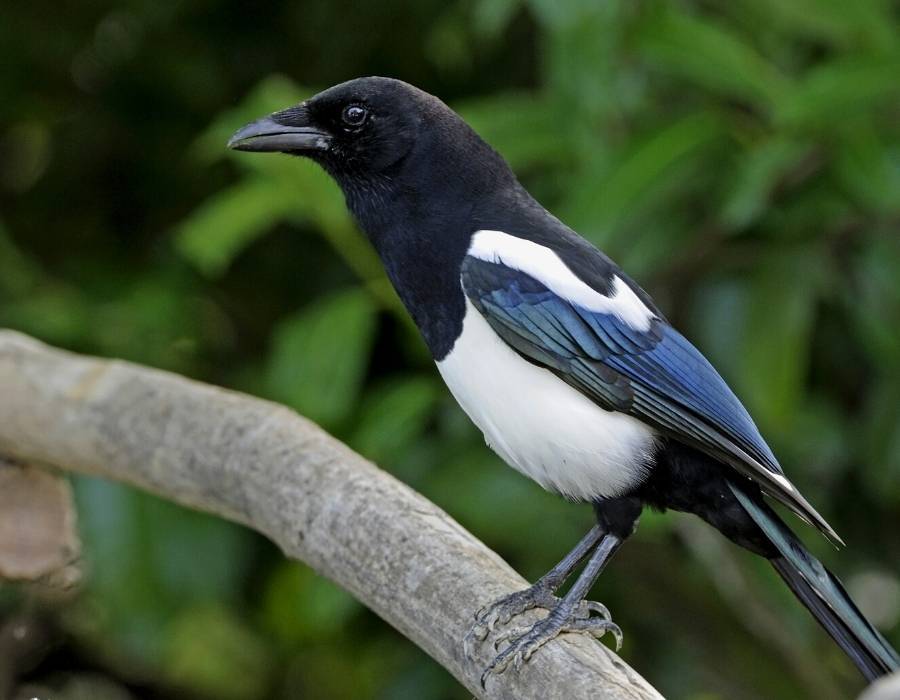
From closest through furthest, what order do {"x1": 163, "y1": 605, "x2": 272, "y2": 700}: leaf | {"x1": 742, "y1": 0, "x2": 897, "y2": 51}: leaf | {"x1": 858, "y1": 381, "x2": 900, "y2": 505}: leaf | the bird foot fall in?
the bird foot < {"x1": 742, "y1": 0, "x2": 897, "y2": 51}: leaf < {"x1": 858, "y1": 381, "x2": 900, "y2": 505}: leaf < {"x1": 163, "y1": 605, "x2": 272, "y2": 700}: leaf

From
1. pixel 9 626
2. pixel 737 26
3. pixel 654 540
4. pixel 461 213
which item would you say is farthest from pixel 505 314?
pixel 9 626

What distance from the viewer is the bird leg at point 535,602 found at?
1.70 meters

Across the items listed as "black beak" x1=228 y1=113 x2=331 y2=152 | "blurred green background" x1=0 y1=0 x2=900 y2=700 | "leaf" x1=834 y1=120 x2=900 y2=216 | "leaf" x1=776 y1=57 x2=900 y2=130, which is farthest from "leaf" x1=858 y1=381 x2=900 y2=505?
"black beak" x1=228 y1=113 x2=331 y2=152

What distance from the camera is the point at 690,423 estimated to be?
1.79 m

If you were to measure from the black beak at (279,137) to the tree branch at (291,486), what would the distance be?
1.29 feet

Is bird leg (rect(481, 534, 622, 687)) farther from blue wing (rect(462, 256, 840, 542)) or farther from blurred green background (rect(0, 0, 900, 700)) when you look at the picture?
blurred green background (rect(0, 0, 900, 700))

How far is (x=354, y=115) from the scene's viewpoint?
2002mm

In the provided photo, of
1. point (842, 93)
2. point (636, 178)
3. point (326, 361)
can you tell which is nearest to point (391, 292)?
point (326, 361)

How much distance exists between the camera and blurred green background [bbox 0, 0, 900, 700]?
2410 mm

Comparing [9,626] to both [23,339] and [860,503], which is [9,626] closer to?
[23,339]

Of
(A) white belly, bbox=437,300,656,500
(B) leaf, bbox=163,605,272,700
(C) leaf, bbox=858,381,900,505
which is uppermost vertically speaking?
(A) white belly, bbox=437,300,656,500

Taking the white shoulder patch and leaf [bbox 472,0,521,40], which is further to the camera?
leaf [bbox 472,0,521,40]

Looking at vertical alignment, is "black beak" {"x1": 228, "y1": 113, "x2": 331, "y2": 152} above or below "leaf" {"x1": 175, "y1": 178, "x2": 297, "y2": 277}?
above

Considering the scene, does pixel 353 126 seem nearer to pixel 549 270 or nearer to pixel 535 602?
pixel 549 270
